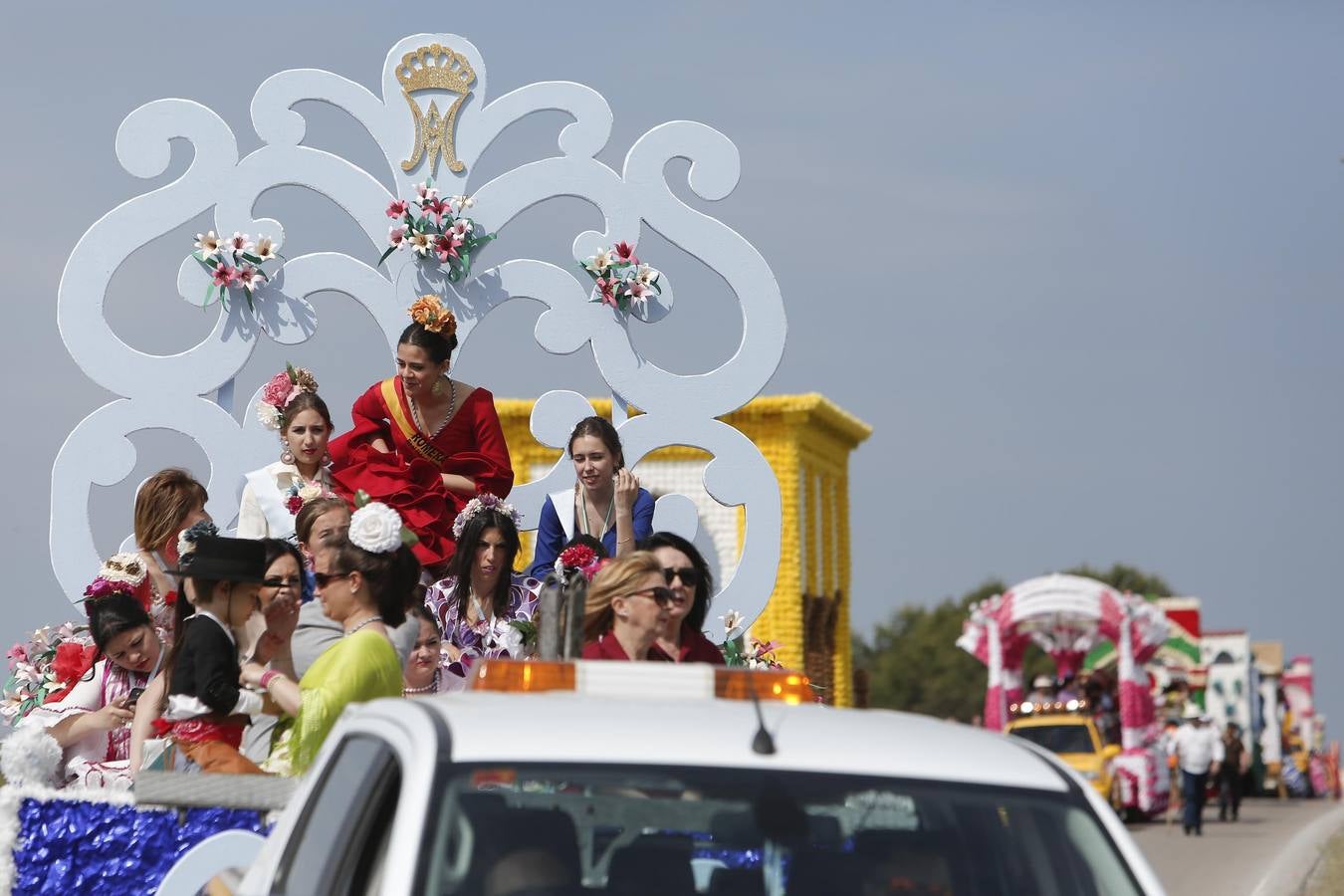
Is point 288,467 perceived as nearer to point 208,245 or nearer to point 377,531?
point 208,245

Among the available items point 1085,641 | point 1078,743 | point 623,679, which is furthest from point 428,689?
point 1085,641

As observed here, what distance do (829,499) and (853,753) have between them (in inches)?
1217

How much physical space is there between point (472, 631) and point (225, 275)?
292cm

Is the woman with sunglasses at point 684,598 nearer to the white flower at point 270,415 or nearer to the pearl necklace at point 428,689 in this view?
the pearl necklace at point 428,689

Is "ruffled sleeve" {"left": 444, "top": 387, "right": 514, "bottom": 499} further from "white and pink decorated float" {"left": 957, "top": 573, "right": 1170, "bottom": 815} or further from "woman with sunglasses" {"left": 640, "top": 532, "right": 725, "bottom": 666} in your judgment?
"white and pink decorated float" {"left": 957, "top": 573, "right": 1170, "bottom": 815}

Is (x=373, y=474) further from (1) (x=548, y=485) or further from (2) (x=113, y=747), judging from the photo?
(2) (x=113, y=747)

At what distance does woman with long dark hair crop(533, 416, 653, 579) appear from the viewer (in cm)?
936

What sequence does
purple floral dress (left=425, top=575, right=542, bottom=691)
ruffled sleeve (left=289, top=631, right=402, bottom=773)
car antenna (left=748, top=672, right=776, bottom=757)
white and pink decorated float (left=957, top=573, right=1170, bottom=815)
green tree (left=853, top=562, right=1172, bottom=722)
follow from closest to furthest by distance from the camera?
car antenna (left=748, top=672, right=776, bottom=757)
ruffled sleeve (left=289, top=631, right=402, bottom=773)
purple floral dress (left=425, top=575, right=542, bottom=691)
white and pink decorated float (left=957, top=573, right=1170, bottom=815)
green tree (left=853, top=562, right=1172, bottom=722)

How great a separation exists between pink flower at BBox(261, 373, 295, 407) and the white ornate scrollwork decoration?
449 mm

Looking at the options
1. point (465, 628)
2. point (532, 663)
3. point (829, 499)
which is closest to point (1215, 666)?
point (829, 499)

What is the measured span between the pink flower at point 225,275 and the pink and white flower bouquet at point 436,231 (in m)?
0.78

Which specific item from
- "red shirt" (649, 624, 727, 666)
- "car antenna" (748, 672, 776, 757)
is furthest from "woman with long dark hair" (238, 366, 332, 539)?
"car antenna" (748, 672, 776, 757)

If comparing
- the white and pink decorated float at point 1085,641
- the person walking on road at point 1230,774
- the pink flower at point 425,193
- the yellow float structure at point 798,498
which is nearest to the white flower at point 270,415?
the pink flower at point 425,193

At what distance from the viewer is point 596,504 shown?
960cm
